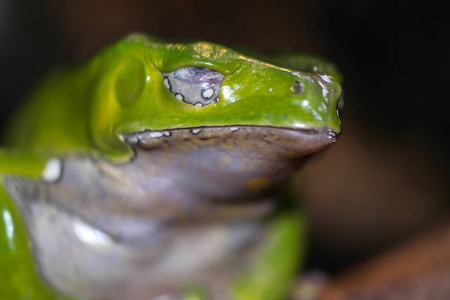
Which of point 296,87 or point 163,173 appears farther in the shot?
point 163,173

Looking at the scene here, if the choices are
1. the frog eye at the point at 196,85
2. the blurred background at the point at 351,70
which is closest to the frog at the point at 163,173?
the frog eye at the point at 196,85

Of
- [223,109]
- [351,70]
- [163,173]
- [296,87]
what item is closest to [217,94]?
[223,109]

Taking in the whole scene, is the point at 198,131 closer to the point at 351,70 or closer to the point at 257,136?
the point at 257,136

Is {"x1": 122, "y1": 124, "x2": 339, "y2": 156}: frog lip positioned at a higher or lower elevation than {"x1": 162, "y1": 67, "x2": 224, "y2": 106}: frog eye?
lower

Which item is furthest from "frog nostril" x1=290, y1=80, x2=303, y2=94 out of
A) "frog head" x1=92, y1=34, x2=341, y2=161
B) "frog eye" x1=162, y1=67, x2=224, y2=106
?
"frog eye" x1=162, y1=67, x2=224, y2=106

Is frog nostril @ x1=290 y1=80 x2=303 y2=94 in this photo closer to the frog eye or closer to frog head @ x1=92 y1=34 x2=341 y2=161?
frog head @ x1=92 y1=34 x2=341 y2=161

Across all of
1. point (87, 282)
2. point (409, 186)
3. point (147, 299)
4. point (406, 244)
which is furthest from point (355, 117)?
point (87, 282)
